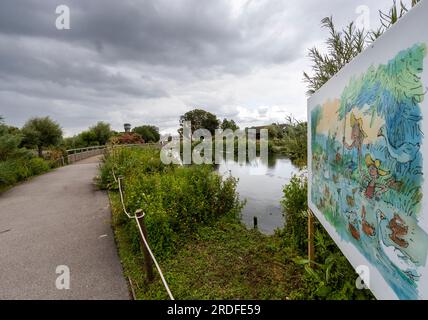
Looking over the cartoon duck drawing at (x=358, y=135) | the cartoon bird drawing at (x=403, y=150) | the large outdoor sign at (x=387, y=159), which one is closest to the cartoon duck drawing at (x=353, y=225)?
the large outdoor sign at (x=387, y=159)

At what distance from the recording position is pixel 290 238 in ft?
16.0

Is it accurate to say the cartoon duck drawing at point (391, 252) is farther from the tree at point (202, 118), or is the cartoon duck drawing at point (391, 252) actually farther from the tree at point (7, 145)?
the tree at point (202, 118)

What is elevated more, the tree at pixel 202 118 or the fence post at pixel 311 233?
the tree at pixel 202 118

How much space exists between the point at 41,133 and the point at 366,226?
70.6 feet

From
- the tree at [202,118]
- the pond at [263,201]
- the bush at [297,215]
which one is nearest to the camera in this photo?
the bush at [297,215]

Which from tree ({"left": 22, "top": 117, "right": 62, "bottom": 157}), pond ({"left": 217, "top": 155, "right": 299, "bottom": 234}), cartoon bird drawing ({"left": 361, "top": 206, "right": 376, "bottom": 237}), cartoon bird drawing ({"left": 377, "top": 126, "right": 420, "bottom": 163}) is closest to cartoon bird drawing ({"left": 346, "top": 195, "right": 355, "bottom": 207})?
cartoon bird drawing ({"left": 361, "top": 206, "right": 376, "bottom": 237})

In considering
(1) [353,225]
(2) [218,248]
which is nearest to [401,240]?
(1) [353,225]

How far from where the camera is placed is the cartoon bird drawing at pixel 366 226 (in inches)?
63.9

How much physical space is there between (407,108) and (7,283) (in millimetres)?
5087

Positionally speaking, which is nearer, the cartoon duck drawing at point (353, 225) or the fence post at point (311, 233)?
the cartoon duck drawing at point (353, 225)

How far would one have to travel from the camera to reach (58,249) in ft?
14.9

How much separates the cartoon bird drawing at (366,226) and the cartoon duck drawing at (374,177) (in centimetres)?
15
